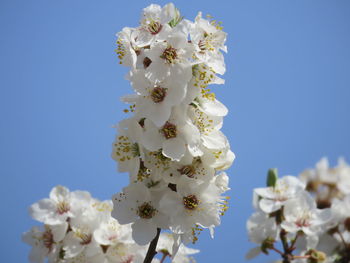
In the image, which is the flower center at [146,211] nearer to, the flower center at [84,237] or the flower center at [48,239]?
the flower center at [84,237]

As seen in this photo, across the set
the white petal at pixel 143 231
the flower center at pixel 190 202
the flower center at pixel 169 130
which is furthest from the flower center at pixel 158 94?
the white petal at pixel 143 231

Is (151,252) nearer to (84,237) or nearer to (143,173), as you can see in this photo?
(143,173)

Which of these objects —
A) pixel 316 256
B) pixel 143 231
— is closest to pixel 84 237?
pixel 143 231

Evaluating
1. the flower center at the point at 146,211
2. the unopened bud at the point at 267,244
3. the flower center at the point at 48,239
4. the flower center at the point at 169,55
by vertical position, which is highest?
the flower center at the point at 169,55

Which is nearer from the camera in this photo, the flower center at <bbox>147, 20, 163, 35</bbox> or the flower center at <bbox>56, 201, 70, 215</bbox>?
the flower center at <bbox>147, 20, 163, 35</bbox>

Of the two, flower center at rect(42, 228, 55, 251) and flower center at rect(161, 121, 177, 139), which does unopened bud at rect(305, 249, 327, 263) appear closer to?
flower center at rect(161, 121, 177, 139)

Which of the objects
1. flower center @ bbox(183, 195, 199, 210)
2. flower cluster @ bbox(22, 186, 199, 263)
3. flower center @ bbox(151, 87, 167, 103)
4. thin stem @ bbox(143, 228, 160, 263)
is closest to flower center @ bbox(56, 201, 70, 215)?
flower cluster @ bbox(22, 186, 199, 263)
